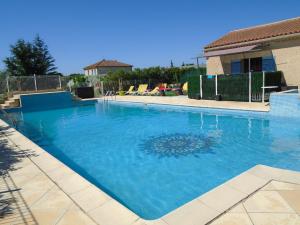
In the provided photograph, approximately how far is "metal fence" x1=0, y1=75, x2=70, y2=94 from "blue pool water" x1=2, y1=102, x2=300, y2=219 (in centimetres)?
1340

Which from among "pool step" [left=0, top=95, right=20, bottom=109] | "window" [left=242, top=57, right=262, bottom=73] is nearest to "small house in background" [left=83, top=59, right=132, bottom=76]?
"pool step" [left=0, top=95, right=20, bottom=109]

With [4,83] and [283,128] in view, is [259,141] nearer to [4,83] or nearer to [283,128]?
[283,128]

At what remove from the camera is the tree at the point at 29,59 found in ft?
137

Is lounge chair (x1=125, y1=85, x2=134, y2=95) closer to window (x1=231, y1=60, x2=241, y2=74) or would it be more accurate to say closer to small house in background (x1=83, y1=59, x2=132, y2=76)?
window (x1=231, y1=60, x2=241, y2=74)

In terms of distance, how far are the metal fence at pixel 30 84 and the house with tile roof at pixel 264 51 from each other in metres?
16.2

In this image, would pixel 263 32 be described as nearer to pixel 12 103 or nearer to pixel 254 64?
pixel 254 64

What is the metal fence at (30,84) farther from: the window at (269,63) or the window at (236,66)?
the window at (269,63)

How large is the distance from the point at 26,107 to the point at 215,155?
71.3 ft

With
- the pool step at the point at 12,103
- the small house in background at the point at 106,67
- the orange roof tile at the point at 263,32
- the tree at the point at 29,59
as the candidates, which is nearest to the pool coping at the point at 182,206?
the orange roof tile at the point at 263,32

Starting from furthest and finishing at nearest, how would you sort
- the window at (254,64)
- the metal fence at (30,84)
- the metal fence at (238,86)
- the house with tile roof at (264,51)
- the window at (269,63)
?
the metal fence at (30,84) → the window at (254,64) → the window at (269,63) → the house with tile roof at (264,51) → the metal fence at (238,86)

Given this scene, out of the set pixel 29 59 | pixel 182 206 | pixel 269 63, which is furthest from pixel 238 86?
pixel 29 59

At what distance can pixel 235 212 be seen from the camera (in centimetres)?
405

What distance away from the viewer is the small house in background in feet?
203

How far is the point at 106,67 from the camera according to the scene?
205 feet
